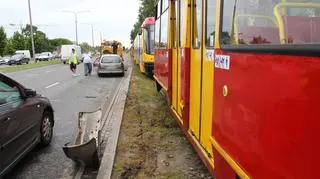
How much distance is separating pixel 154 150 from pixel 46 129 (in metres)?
1.95

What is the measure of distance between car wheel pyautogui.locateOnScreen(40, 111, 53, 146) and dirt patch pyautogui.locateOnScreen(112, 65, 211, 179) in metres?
1.25

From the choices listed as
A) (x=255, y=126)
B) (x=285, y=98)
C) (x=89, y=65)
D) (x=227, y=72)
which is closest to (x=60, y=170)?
(x=227, y=72)

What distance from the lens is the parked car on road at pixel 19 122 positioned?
17.0ft

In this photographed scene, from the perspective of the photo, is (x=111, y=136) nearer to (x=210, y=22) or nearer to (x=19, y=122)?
(x=19, y=122)

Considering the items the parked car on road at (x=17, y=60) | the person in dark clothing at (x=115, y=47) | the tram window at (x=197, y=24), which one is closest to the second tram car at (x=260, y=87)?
the tram window at (x=197, y=24)

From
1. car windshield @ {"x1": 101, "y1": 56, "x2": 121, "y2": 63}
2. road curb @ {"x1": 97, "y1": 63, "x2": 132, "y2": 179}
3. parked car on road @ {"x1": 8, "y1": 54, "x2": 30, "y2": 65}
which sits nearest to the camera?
road curb @ {"x1": 97, "y1": 63, "x2": 132, "y2": 179}

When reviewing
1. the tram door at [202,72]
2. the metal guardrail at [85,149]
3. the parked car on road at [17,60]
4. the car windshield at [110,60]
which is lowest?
the parked car on road at [17,60]

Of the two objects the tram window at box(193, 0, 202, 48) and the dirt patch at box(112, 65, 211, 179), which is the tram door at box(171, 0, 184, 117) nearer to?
the dirt patch at box(112, 65, 211, 179)

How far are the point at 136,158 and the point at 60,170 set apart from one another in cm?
110

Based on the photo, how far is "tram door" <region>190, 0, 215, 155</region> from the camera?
4.56m

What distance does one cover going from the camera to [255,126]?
292 centimetres

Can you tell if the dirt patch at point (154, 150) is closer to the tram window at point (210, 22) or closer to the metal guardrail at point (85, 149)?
the metal guardrail at point (85, 149)

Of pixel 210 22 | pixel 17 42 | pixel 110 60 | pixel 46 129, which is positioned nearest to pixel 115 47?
pixel 110 60

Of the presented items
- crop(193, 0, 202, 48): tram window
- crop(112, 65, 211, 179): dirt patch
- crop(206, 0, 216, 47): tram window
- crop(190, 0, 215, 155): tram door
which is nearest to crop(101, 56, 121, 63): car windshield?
crop(112, 65, 211, 179): dirt patch
